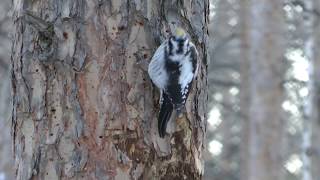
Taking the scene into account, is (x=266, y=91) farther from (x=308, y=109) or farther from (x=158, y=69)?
(x=158, y=69)

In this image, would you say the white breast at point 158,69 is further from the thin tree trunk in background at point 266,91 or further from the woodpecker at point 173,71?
the thin tree trunk in background at point 266,91

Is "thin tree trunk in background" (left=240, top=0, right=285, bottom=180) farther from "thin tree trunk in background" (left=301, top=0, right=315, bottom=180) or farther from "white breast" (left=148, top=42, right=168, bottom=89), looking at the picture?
"white breast" (left=148, top=42, right=168, bottom=89)

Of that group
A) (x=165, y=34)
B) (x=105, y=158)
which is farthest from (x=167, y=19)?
(x=105, y=158)

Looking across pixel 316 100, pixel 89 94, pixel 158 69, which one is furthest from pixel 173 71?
pixel 316 100

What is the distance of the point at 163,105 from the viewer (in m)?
2.37

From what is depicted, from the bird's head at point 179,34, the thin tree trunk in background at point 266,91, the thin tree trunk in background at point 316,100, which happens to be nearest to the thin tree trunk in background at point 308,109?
the thin tree trunk in background at point 316,100

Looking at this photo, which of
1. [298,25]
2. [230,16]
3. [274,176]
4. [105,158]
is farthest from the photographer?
[230,16]

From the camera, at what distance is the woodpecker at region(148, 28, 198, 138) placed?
2355mm

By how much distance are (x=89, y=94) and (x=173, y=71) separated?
329 millimetres

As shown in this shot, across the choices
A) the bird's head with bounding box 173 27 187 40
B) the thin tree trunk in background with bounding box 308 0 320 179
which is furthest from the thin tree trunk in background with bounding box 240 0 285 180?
the bird's head with bounding box 173 27 187 40

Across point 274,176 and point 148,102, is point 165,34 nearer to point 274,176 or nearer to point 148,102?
point 148,102

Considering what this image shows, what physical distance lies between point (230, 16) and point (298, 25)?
303 cm

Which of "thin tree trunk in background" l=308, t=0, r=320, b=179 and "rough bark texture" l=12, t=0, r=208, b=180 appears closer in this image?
"rough bark texture" l=12, t=0, r=208, b=180

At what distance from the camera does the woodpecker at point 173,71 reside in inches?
92.7
